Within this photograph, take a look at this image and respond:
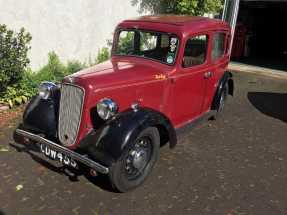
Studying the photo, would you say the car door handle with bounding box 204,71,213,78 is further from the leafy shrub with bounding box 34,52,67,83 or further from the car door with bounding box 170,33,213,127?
the leafy shrub with bounding box 34,52,67,83

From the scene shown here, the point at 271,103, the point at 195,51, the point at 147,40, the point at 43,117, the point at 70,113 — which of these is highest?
the point at 147,40

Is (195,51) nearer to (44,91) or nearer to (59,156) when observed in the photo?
(44,91)

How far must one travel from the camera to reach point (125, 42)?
532cm

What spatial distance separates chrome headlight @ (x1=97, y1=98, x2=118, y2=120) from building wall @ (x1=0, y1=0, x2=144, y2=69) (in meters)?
4.01

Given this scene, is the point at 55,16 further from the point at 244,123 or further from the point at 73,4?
the point at 244,123

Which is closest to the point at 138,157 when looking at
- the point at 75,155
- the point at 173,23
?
the point at 75,155

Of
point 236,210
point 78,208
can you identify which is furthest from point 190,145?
point 78,208

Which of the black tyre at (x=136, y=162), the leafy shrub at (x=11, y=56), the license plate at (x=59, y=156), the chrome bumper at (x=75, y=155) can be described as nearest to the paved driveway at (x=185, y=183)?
the black tyre at (x=136, y=162)

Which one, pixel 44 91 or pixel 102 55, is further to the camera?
pixel 102 55

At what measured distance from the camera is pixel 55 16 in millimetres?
7676

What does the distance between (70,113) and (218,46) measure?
3035 mm

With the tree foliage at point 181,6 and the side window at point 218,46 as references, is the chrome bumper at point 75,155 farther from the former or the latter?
the tree foliage at point 181,6

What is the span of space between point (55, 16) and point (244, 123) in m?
4.85

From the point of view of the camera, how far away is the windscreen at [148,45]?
4.73m
